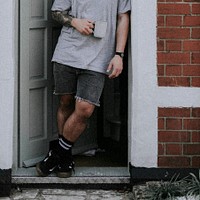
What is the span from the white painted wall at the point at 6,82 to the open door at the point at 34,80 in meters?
0.37

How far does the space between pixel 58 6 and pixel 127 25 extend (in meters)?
0.60

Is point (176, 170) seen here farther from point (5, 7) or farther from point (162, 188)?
point (5, 7)

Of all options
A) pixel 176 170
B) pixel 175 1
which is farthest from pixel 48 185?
pixel 175 1

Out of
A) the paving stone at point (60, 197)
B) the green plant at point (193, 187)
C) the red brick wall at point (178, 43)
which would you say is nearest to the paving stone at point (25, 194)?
the paving stone at point (60, 197)

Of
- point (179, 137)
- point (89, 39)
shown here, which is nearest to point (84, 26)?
point (89, 39)

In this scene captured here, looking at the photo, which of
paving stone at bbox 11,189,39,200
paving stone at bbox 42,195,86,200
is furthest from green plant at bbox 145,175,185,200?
paving stone at bbox 11,189,39,200

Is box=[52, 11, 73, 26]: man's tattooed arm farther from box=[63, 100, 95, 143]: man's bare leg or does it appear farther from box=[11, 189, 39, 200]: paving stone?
box=[11, 189, 39, 200]: paving stone

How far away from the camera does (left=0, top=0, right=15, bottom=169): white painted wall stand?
226 inches

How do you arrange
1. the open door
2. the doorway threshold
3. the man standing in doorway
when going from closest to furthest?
the man standing in doorway < the doorway threshold < the open door

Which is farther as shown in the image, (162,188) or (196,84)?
(196,84)

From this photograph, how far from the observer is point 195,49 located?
5.87 m

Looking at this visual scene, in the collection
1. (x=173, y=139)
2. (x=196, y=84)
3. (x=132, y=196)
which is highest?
(x=196, y=84)

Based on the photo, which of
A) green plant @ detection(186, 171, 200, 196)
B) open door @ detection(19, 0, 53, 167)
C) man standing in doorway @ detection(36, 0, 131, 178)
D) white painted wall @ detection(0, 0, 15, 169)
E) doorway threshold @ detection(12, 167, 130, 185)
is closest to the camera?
green plant @ detection(186, 171, 200, 196)

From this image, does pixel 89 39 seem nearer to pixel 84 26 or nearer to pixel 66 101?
pixel 84 26
